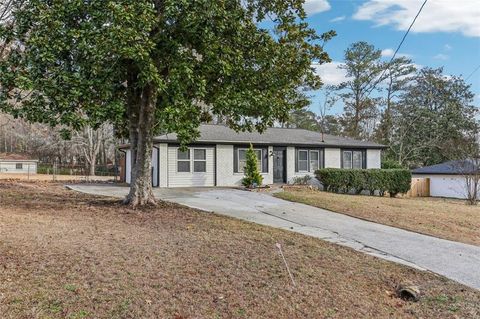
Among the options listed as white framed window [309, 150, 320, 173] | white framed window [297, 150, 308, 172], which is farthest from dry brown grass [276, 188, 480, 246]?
white framed window [309, 150, 320, 173]

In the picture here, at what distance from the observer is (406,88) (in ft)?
136

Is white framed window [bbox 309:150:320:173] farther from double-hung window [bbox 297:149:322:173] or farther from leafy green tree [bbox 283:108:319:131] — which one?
leafy green tree [bbox 283:108:319:131]

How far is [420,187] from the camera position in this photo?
26.7 m

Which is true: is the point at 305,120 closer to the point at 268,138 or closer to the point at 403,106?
the point at 403,106

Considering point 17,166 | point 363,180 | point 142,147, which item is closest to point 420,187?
point 363,180

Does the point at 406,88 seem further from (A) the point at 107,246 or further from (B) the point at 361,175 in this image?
(A) the point at 107,246

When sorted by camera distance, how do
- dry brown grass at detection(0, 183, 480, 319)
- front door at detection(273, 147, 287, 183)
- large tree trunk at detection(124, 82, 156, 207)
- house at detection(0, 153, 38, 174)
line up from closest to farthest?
dry brown grass at detection(0, 183, 480, 319), large tree trunk at detection(124, 82, 156, 207), front door at detection(273, 147, 287, 183), house at detection(0, 153, 38, 174)

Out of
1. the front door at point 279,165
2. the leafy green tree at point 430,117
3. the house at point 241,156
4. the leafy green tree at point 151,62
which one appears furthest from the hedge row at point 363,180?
the leafy green tree at point 430,117

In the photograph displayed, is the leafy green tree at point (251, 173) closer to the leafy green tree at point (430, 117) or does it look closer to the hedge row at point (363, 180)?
the hedge row at point (363, 180)

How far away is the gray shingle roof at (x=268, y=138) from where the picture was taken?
20.2 meters

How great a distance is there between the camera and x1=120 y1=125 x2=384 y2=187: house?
1912 cm

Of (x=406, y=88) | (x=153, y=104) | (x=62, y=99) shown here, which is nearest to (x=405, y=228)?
(x=153, y=104)

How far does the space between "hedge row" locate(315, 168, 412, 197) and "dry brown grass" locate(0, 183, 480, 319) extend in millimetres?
12460

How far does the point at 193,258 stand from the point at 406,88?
40706mm
